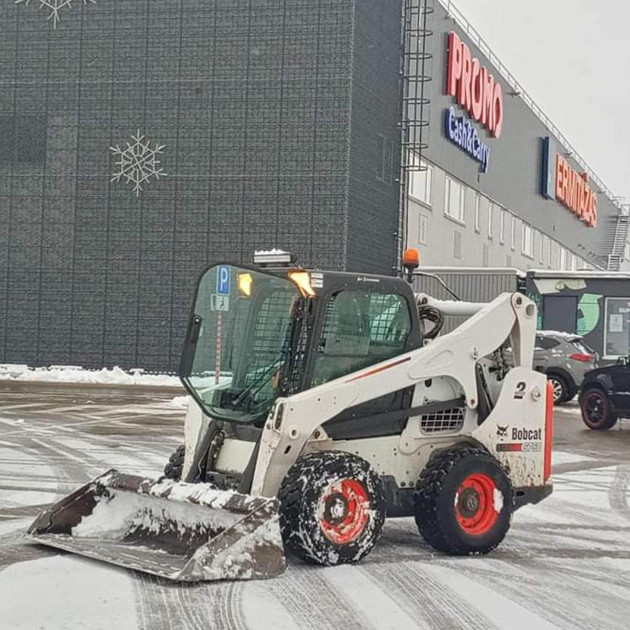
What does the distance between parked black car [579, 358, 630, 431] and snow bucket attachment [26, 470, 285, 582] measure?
12519mm

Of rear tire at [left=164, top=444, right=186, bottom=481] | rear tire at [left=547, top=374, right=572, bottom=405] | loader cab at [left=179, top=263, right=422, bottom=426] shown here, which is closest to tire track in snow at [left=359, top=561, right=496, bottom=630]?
loader cab at [left=179, top=263, right=422, bottom=426]

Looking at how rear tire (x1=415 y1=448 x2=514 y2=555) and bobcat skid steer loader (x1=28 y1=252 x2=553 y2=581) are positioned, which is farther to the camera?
rear tire (x1=415 y1=448 x2=514 y2=555)

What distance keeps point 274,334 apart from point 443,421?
4.64 ft

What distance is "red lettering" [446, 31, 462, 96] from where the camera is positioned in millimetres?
35375

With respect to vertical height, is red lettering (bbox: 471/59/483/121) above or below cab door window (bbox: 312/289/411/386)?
above

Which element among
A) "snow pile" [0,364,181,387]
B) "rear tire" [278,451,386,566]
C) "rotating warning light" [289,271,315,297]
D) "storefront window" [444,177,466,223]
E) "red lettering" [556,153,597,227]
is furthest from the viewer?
"red lettering" [556,153,597,227]

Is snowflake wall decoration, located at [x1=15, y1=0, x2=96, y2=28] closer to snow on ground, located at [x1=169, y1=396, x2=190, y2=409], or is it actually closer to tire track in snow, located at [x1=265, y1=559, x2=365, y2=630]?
snow on ground, located at [x1=169, y1=396, x2=190, y2=409]

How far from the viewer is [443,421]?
792cm

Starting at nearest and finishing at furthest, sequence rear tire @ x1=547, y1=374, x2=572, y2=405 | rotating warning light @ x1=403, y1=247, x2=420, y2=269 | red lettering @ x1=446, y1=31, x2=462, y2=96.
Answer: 1. rotating warning light @ x1=403, y1=247, x2=420, y2=269
2. rear tire @ x1=547, y1=374, x2=572, y2=405
3. red lettering @ x1=446, y1=31, x2=462, y2=96

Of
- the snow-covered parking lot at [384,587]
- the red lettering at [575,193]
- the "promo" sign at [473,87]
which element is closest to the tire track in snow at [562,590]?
the snow-covered parking lot at [384,587]

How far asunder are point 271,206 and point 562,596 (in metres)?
23.4

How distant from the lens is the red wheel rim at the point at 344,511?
689 cm

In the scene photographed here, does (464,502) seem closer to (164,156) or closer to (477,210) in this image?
(164,156)

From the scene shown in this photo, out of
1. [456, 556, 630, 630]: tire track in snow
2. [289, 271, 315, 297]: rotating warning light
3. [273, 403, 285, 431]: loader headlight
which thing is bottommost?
[456, 556, 630, 630]: tire track in snow
